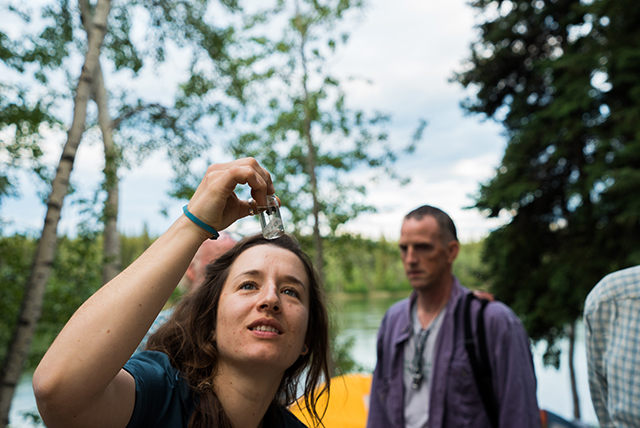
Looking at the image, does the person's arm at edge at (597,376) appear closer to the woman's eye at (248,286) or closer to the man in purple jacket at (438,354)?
the man in purple jacket at (438,354)

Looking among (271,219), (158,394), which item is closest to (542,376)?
(271,219)

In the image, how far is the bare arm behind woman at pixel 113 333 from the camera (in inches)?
33.5

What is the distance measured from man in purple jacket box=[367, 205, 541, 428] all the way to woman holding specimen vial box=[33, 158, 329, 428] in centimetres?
112

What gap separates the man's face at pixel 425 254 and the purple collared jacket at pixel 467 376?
147 mm

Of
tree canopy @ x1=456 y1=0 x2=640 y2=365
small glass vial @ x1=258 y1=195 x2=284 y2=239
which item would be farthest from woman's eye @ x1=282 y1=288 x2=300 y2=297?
tree canopy @ x1=456 y1=0 x2=640 y2=365

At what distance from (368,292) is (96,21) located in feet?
90.4

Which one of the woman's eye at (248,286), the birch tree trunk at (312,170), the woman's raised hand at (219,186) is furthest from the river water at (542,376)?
the woman's raised hand at (219,186)

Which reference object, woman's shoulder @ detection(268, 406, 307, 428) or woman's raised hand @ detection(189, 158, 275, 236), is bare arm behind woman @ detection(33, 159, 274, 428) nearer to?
woman's raised hand @ detection(189, 158, 275, 236)

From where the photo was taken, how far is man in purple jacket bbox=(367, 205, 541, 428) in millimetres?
2428

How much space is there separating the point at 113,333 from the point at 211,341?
24.5 inches

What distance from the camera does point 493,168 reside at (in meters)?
8.45

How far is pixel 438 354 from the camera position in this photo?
2.66m

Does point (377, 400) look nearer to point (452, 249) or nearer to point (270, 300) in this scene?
point (452, 249)

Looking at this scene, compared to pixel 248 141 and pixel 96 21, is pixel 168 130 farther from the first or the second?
pixel 96 21
